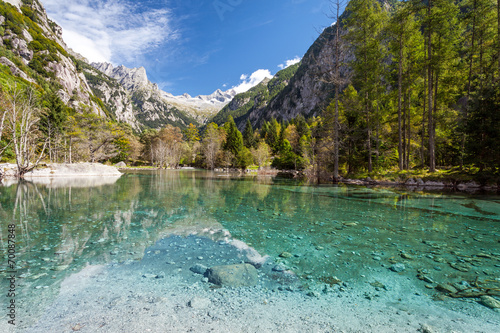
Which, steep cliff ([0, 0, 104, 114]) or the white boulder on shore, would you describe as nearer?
the white boulder on shore

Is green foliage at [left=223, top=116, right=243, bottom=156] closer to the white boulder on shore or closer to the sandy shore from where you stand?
the white boulder on shore

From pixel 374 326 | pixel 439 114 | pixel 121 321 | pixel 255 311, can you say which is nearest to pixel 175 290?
pixel 121 321

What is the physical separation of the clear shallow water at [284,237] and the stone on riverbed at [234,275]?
2.13ft

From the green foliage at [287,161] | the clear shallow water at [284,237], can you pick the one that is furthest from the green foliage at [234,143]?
the clear shallow water at [284,237]

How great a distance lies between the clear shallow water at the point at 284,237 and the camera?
3.13 meters

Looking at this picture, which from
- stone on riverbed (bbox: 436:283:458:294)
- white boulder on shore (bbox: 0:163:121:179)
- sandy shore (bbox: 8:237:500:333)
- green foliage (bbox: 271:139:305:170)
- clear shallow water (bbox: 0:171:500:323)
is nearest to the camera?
sandy shore (bbox: 8:237:500:333)

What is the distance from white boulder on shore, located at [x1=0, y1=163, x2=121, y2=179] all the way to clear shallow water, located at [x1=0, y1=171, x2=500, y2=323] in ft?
56.1

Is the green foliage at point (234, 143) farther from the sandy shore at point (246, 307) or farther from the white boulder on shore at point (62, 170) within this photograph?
the sandy shore at point (246, 307)

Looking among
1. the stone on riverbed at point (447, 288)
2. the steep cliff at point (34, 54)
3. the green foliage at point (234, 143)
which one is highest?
the steep cliff at point (34, 54)

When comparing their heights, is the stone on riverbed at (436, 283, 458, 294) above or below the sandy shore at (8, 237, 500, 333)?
below

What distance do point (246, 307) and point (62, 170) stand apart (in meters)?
29.3

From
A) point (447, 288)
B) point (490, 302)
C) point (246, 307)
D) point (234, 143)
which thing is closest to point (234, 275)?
point (246, 307)

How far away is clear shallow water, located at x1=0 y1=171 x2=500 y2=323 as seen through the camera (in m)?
3.13

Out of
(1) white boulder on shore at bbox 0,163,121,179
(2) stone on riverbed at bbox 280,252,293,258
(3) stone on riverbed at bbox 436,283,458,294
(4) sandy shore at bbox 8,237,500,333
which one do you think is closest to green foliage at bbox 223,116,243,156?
(1) white boulder on shore at bbox 0,163,121,179
